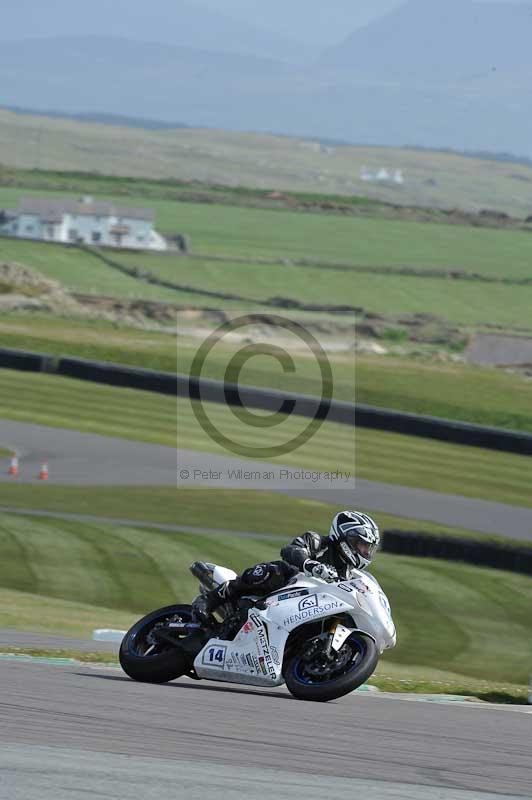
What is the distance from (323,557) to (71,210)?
113 m

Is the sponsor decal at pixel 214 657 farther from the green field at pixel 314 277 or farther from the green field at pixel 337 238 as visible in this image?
the green field at pixel 337 238

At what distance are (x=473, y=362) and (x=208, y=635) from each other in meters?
61.1

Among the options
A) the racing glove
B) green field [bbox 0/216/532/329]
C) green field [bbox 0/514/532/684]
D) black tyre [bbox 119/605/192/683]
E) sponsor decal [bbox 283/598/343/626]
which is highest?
green field [bbox 0/216/532/329]

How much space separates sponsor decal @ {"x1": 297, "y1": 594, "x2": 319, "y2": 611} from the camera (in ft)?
31.7

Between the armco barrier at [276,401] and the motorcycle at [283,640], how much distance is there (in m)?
29.6

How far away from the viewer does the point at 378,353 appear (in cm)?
6750

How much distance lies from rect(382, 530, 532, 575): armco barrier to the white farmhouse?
93.3m

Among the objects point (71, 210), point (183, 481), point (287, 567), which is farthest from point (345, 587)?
point (71, 210)

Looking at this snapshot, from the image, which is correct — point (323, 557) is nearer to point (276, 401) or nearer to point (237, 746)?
point (237, 746)

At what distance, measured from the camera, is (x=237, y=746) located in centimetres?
714

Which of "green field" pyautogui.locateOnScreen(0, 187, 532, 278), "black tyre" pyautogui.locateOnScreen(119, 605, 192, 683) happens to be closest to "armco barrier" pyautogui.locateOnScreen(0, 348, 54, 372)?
"black tyre" pyautogui.locateOnScreen(119, 605, 192, 683)

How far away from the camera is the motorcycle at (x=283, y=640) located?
31.1 ft

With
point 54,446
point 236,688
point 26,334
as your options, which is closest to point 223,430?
point 54,446

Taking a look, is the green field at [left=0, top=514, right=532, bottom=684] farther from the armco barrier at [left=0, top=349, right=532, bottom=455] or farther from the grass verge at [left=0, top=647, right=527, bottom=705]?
the armco barrier at [left=0, top=349, right=532, bottom=455]
